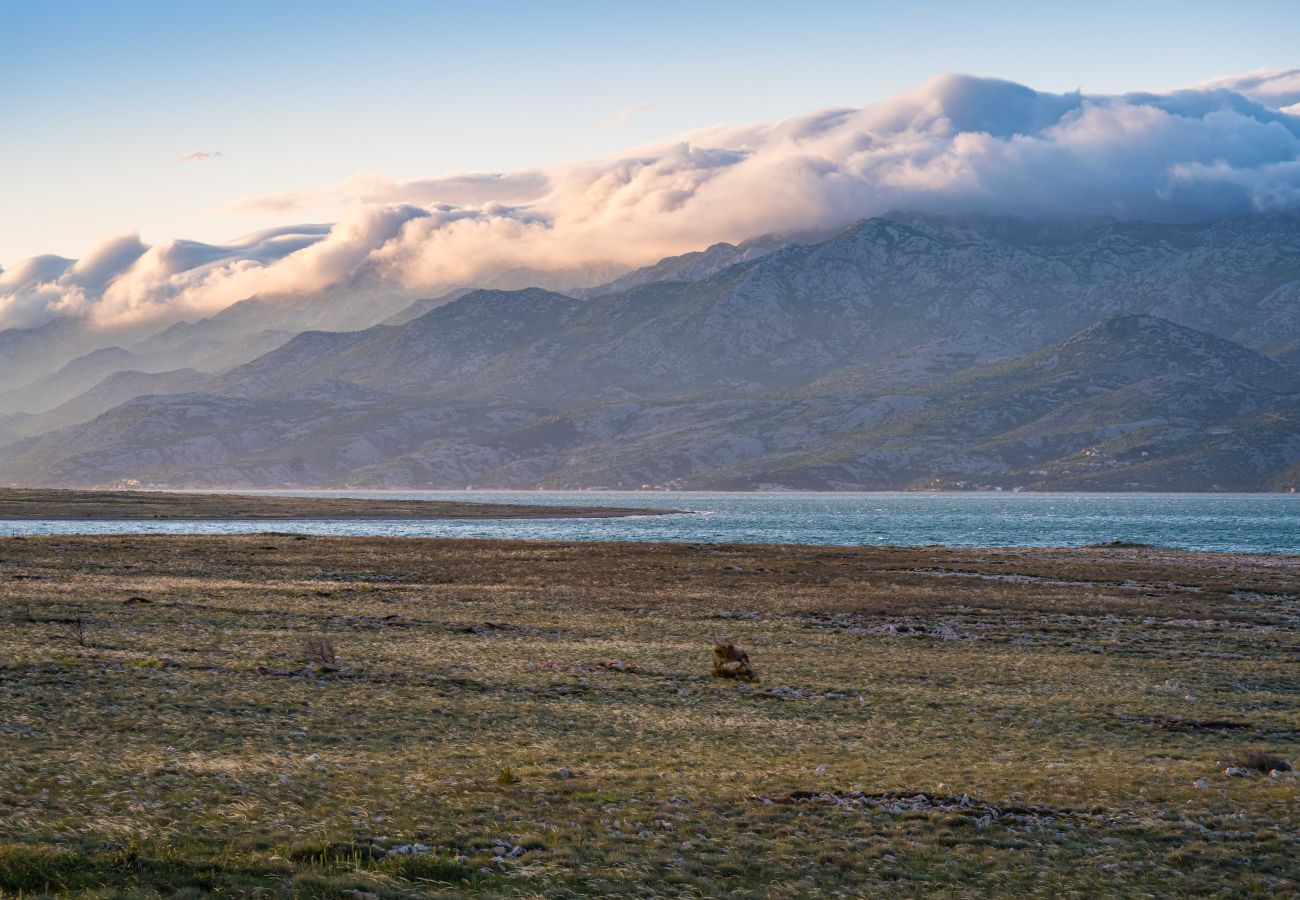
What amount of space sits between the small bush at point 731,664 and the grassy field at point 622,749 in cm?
84

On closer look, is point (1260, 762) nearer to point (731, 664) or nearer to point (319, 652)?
point (731, 664)

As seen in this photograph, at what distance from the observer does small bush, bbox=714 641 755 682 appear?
4131 centimetres

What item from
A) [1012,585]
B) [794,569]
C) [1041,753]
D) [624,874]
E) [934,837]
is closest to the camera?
[624,874]

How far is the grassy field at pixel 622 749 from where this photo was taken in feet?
63.0

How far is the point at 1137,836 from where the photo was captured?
22562 millimetres

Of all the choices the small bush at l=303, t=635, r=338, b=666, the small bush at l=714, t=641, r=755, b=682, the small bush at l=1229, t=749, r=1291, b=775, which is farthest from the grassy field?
the small bush at l=714, t=641, r=755, b=682

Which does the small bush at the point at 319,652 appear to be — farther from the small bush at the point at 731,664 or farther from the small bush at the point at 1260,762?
the small bush at the point at 1260,762

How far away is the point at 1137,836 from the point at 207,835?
18.0 m

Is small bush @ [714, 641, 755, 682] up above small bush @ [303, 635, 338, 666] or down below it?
below

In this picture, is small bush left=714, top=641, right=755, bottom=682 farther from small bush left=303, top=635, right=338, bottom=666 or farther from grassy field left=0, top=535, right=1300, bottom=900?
small bush left=303, top=635, right=338, bottom=666

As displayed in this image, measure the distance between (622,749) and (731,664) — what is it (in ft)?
41.1

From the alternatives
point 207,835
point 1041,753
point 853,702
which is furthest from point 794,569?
point 207,835

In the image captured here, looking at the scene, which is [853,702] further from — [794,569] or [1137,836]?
[794,569]

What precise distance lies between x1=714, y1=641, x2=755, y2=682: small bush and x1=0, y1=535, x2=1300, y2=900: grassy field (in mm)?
845
